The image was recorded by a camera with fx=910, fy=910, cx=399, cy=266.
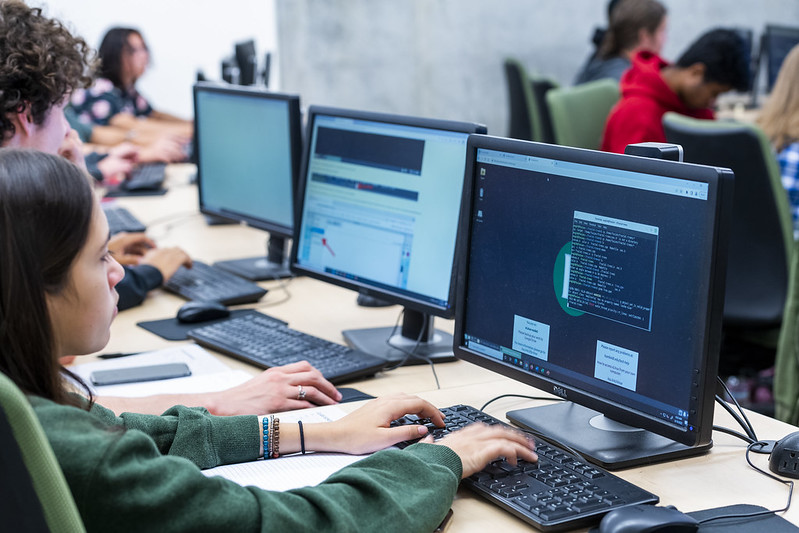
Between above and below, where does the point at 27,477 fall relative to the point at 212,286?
above

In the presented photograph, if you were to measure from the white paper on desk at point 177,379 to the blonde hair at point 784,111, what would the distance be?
2026 millimetres

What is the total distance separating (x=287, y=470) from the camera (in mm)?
1190

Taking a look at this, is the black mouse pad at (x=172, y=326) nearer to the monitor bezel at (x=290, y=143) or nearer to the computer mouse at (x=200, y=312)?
the computer mouse at (x=200, y=312)

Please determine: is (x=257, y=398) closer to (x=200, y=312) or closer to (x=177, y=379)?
(x=177, y=379)

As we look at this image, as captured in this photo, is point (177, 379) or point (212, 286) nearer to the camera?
point (177, 379)

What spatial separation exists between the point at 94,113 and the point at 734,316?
3.58 metres

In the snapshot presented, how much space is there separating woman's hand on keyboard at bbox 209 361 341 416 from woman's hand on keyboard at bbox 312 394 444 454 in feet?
0.60

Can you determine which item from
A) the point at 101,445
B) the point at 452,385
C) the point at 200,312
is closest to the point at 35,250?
the point at 101,445

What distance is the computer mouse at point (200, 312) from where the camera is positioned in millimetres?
1940

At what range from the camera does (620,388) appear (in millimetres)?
1177

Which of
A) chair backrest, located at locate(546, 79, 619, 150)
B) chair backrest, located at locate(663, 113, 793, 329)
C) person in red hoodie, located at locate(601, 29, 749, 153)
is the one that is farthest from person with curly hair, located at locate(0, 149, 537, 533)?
chair backrest, located at locate(546, 79, 619, 150)

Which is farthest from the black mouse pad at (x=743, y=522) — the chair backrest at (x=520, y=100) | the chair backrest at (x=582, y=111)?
the chair backrest at (x=520, y=100)

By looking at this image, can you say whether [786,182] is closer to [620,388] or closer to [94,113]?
[620,388]

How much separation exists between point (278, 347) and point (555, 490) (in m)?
0.77
